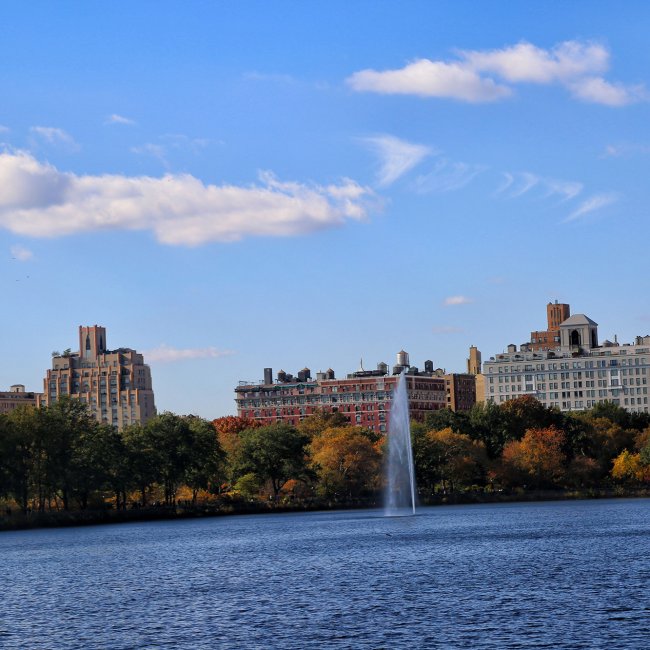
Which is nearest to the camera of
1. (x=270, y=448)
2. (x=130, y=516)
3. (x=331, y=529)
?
(x=331, y=529)

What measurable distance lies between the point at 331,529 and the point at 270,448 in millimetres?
56817

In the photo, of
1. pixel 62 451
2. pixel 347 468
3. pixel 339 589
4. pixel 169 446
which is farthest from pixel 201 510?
pixel 339 589

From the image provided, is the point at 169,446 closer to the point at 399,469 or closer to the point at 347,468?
the point at 347,468

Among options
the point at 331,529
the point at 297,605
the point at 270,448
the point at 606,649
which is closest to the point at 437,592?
the point at 297,605

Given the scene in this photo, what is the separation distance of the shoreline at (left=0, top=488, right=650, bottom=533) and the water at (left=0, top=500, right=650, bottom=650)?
2536 cm

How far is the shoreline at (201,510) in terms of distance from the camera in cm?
15400

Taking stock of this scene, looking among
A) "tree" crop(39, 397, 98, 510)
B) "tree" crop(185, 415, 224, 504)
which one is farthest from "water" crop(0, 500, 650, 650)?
"tree" crop(185, 415, 224, 504)

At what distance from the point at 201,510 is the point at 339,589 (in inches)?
4239

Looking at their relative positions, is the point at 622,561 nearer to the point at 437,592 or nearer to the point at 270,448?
the point at 437,592

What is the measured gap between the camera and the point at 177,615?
209ft

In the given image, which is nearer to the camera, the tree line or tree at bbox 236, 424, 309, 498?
the tree line

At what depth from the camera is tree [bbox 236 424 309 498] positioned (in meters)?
186

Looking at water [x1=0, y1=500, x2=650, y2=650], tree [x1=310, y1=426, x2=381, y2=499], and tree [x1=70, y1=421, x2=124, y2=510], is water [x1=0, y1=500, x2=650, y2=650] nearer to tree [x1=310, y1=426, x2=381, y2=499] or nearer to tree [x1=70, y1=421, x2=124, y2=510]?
tree [x1=70, y1=421, x2=124, y2=510]

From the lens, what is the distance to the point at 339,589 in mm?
71938
